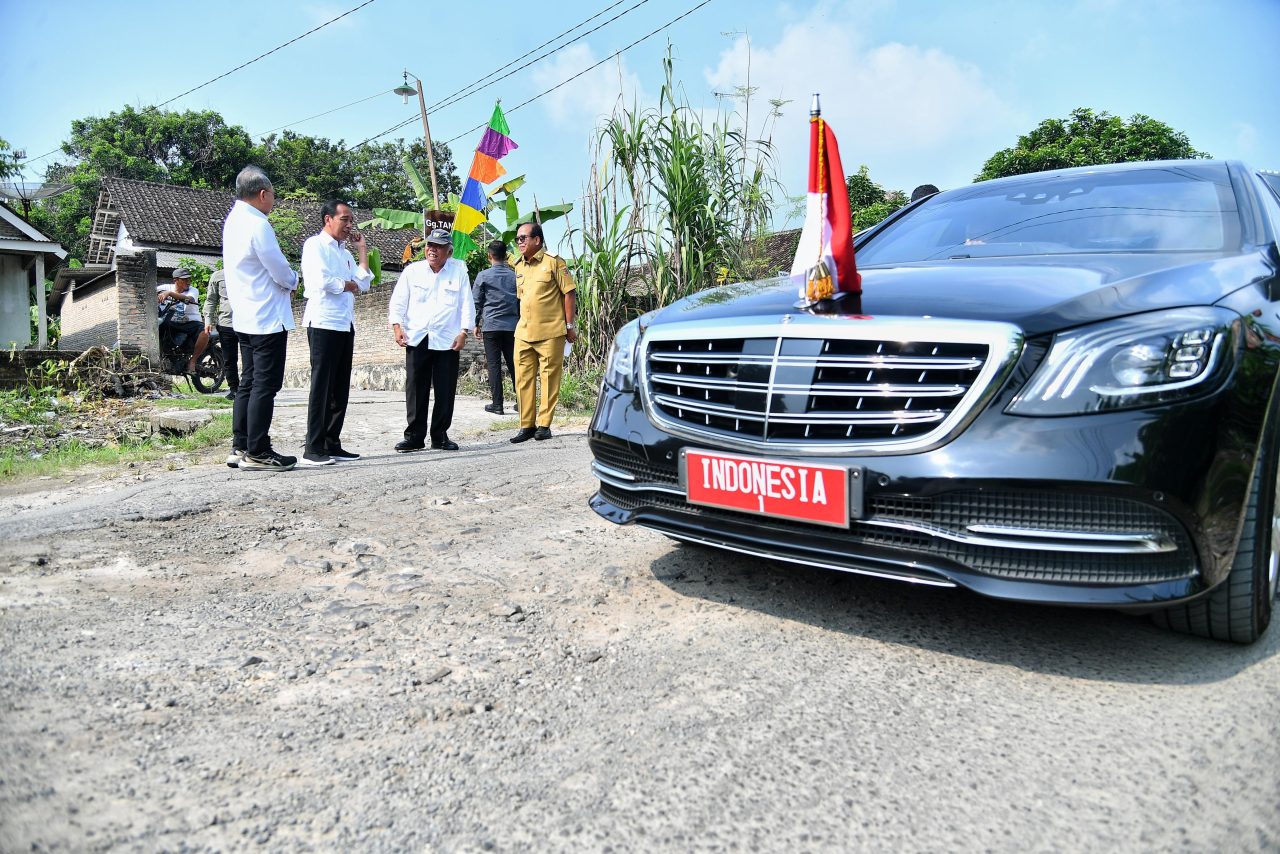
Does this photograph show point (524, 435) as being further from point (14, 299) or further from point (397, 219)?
point (14, 299)

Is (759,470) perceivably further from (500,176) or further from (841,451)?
(500,176)

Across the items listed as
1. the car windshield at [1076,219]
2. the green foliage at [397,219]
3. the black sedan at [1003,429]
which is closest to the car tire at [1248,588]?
the black sedan at [1003,429]

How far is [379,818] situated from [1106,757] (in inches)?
59.6

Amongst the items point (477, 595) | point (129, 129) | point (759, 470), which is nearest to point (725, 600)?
point (759, 470)

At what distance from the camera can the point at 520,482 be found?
515 centimetres

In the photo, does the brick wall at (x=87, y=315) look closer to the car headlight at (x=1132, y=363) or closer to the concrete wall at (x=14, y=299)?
the concrete wall at (x=14, y=299)

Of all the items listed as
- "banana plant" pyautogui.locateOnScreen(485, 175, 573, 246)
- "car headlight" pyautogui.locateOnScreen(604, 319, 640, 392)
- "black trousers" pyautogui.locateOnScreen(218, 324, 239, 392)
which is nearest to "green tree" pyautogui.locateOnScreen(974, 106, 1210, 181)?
"banana plant" pyautogui.locateOnScreen(485, 175, 573, 246)

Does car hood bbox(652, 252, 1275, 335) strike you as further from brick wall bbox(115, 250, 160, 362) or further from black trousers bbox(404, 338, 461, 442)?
brick wall bbox(115, 250, 160, 362)

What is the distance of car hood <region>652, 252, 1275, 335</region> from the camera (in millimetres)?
2289

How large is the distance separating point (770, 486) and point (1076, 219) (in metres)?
1.83

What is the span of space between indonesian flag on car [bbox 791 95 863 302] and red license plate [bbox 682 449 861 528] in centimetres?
58

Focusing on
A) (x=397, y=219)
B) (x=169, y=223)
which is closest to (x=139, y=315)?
(x=397, y=219)

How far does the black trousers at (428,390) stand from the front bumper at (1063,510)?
482 cm

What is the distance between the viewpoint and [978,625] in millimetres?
2734
